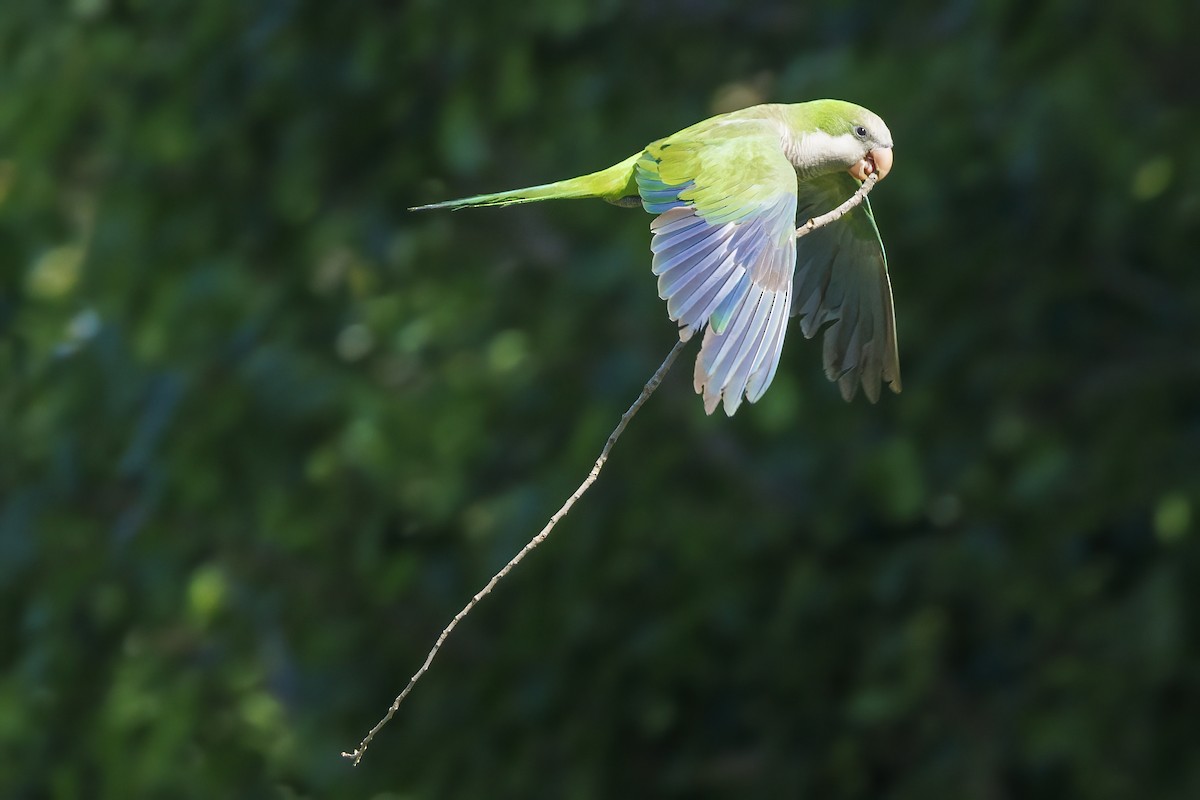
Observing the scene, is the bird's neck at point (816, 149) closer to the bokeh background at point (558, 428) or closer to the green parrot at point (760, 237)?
the green parrot at point (760, 237)

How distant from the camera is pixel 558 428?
3943 millimetres

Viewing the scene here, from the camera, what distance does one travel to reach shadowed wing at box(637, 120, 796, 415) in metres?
1.53

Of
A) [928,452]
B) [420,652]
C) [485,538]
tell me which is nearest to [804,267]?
[928,452]

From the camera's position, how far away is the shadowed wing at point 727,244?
1528 mm

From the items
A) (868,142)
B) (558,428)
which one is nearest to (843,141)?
(868,142)

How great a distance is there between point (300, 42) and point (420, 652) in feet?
4.85

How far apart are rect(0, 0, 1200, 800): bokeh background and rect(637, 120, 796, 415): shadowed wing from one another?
1751 mm

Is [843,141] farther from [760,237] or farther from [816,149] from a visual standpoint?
[760,237]

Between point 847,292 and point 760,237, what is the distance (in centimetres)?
35

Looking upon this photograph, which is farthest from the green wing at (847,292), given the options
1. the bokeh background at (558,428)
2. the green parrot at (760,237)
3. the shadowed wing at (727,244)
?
the bokeh background at (558,428)

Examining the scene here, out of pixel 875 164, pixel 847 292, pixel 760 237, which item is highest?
pixel 760 237

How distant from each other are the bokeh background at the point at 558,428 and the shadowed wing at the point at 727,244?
1.75 metres

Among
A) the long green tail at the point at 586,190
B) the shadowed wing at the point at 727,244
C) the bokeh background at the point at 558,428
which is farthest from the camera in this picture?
the bokeh background at the point at 558,428

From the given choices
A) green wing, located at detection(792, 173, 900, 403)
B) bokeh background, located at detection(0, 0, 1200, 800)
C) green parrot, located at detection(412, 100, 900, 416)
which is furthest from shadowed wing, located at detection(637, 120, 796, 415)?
bokeh background, located at detection(0, 0, 1200, 800)
